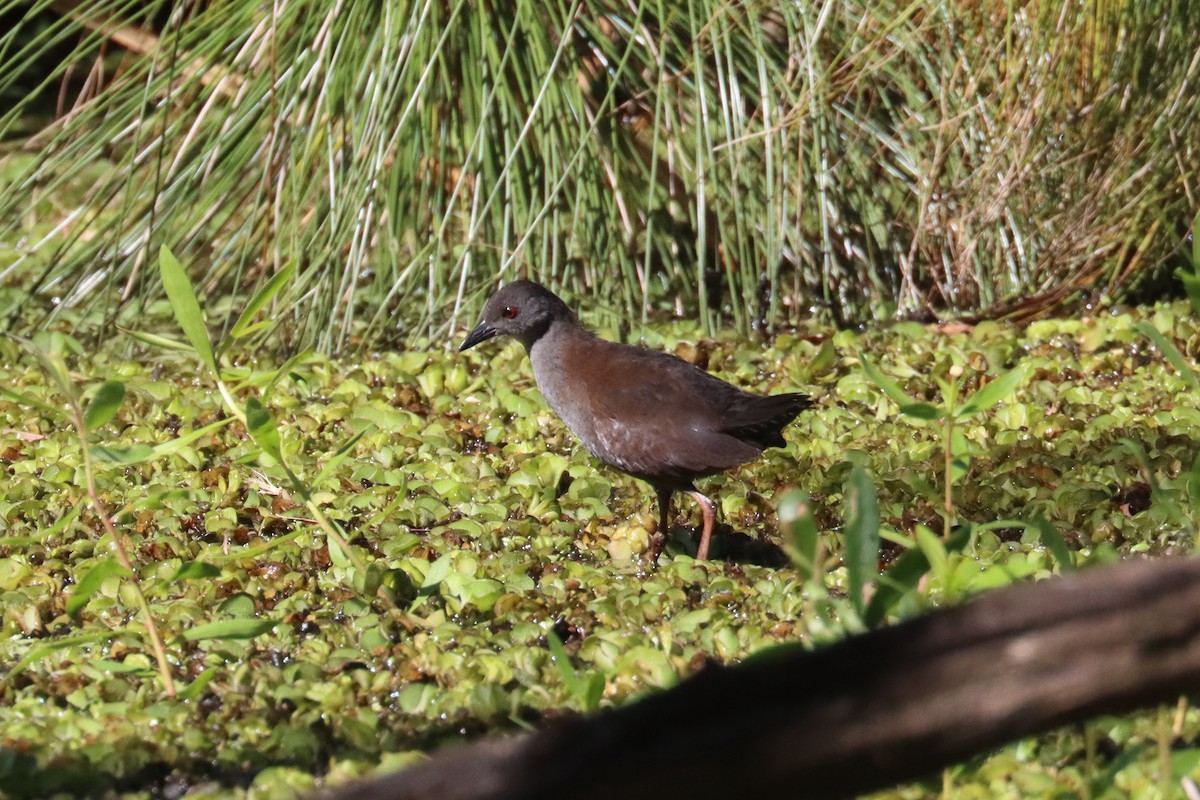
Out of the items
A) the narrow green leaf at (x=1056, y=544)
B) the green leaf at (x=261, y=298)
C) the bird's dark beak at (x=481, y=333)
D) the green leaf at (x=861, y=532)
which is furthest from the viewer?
the bird's dark beak at (x=481, y=333)

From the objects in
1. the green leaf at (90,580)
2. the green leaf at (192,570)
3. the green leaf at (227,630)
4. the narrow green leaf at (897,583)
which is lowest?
the green leaf at (227,630)

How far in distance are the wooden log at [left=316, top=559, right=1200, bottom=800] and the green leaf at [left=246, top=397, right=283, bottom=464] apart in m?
1.10

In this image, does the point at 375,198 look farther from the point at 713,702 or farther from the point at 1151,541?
the point at 713,702

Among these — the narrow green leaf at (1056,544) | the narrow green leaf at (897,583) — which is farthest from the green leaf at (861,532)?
the narrow green leaf at (1056,544)

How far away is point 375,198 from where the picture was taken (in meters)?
5.76

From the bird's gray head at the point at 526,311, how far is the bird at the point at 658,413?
6 cm

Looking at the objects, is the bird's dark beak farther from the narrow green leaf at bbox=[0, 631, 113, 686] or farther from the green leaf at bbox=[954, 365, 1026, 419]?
the green leaf at bbox=[954, 365, 1026, 419]

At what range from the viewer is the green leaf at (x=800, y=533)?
2.16 meters

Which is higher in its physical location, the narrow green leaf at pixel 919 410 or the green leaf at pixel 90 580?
the narrow green leaf at pixel 919 410

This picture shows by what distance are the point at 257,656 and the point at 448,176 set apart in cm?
316

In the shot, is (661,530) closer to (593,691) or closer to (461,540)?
(461,540)

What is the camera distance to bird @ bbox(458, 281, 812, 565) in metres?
3.72

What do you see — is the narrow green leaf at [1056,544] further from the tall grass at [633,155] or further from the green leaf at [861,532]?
the tall grass at [633,155]

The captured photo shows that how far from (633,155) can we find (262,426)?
11.2 feet
